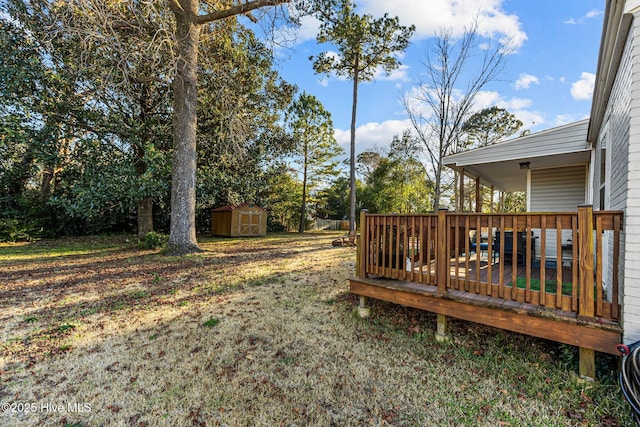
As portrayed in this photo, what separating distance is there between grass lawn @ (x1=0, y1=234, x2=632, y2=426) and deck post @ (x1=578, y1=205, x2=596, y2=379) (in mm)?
151

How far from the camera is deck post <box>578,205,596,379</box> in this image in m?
2.33

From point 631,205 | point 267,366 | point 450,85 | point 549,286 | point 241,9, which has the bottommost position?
point 267,366

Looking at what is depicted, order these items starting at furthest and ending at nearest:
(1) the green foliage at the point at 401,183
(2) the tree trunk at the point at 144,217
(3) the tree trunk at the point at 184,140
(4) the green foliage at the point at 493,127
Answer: (1) the green foliage at the point at 401,183
(4) the green foliage at the point at 493,127
(2) the tree trunk at the point at 144,217
(3) the tree trunk at the point at 184,140

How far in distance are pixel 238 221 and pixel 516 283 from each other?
1481 centimetres

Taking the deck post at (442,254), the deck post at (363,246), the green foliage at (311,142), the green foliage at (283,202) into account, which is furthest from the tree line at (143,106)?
the deck post at (442,254)

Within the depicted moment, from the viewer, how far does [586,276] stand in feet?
7.72

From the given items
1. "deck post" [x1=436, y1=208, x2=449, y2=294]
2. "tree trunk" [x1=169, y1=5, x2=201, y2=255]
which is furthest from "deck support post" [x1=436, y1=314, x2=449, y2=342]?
"tree trunk" [x1=169, y1=5, x2=201, y2=255]

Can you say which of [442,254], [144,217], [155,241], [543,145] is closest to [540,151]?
[543,145]

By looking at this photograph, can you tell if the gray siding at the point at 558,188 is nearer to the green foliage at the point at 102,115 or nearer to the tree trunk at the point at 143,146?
the green foliage at the point at 102,115

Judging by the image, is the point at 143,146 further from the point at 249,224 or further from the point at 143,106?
the point at 249,224

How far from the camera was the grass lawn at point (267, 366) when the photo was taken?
214 cm

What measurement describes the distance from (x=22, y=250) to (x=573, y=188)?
54.3 ft

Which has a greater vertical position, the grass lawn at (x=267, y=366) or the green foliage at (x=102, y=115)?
the green foliage at (x=102, y=115)

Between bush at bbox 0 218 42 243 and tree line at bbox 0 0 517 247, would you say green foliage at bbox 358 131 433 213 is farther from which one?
bush at bbox 0 218 42 243
